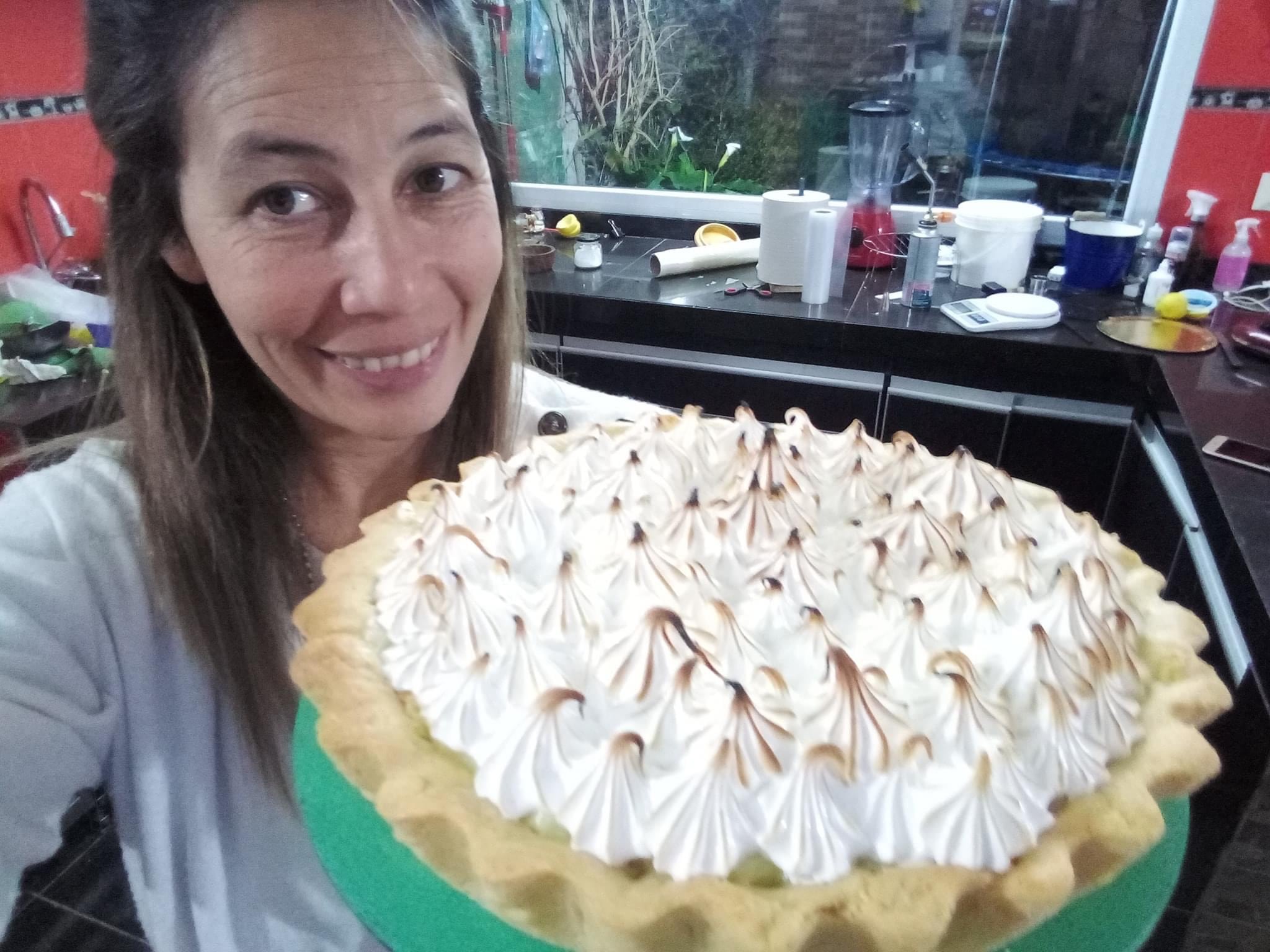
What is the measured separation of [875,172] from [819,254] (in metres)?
1.03

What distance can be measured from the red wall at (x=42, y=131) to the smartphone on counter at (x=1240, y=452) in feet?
11.0

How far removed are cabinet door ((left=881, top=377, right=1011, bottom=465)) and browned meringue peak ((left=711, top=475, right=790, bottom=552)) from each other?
1.86 meters

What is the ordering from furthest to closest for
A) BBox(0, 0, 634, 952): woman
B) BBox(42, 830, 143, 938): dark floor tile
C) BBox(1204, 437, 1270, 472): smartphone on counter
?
BBox(42, 830, 143, 938): dark floor tile < BBox(1204, 437, 1270, 472): smartphone on counter < BBox(0, 0, 634, 952): woman

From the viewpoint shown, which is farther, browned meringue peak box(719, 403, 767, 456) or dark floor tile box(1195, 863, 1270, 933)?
dark floor tile box(1195, 863, 1270, 933)

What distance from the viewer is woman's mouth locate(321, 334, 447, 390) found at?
1.15m

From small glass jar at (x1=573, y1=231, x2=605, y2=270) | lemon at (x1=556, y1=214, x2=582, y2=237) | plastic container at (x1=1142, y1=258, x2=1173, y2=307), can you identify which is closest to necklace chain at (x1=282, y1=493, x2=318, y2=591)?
A: small glass jar at (x1=573, y1=231, x2=605, y2=270)

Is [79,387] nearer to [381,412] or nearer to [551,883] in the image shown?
[381,412]

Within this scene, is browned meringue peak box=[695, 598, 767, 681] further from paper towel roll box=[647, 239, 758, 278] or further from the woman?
paper towel roll box=[647, 239, 758, 278]

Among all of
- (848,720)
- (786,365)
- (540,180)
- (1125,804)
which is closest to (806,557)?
(848,720)

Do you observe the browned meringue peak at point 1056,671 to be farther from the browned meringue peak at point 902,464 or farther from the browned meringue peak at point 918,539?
the browned meringue peak at point 902,464

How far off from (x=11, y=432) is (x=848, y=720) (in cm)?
228

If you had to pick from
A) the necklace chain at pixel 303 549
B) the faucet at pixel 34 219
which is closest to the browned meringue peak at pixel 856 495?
the necklace chain at pixel 303 549

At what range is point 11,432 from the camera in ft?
7.21

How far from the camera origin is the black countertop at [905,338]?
2412mm
